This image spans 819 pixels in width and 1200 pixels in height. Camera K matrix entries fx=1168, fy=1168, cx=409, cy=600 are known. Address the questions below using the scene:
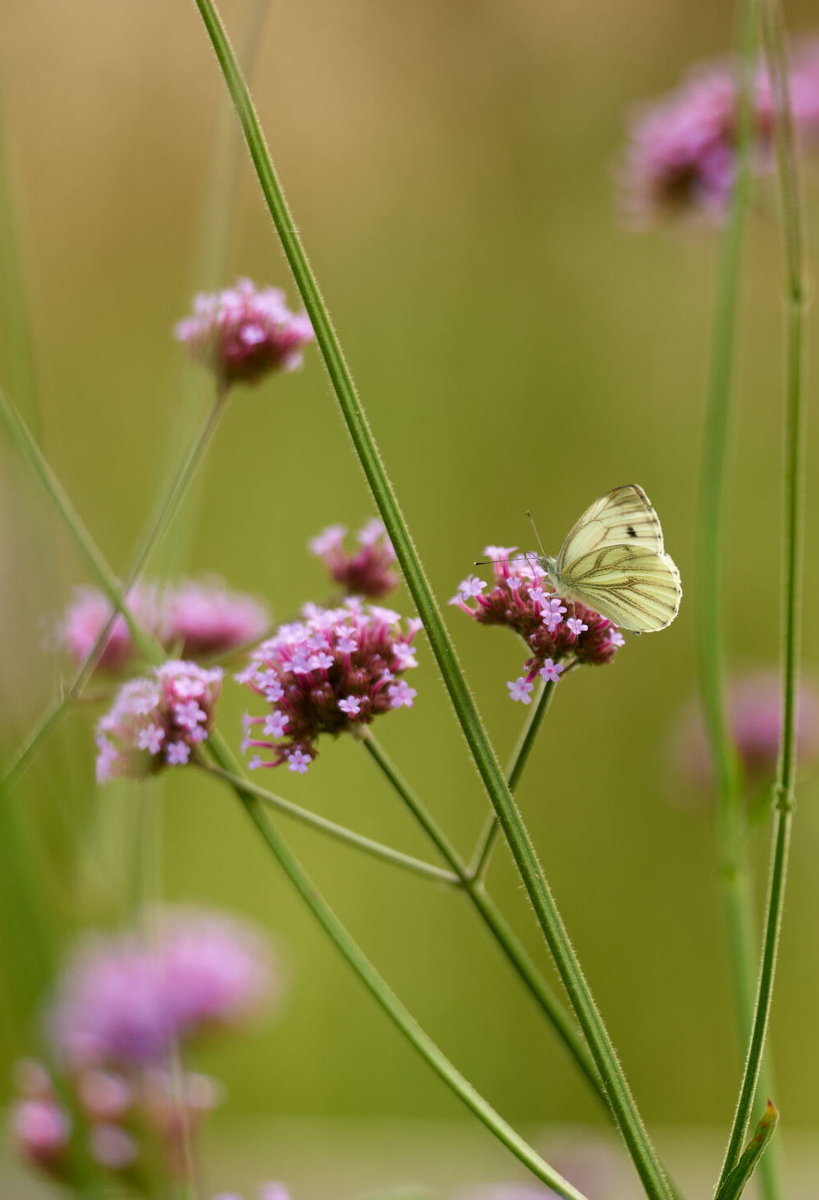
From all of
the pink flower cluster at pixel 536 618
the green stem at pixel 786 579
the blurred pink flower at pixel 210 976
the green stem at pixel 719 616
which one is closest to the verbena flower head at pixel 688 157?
the green stem at pixel 719 616

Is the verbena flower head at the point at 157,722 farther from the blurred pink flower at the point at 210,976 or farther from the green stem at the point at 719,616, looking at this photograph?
the blurred pink flower at the point at 210,976

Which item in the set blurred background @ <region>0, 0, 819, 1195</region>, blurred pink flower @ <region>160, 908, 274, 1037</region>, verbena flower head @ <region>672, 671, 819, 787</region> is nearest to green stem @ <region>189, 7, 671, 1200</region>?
blurred pink flower @ <region>160, 908, 274, 1037</region>

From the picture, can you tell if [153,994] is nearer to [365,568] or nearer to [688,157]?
[365,568]

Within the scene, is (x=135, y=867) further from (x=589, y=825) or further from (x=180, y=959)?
(x=589, y=825)

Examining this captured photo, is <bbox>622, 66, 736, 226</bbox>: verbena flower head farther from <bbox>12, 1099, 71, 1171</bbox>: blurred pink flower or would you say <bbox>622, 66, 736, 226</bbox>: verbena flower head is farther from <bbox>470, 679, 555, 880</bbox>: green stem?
<bbox>12, 1099, 71, 1171</bbox>: blurred pink flower

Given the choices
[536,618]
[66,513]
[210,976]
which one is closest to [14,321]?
[66,513]

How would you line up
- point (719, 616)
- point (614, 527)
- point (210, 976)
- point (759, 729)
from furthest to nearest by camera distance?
point (759, 729)
point (210, 976)
point (719, 616)
point (614, 527)

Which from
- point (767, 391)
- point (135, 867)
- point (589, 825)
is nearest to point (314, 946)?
point (589, 825)
